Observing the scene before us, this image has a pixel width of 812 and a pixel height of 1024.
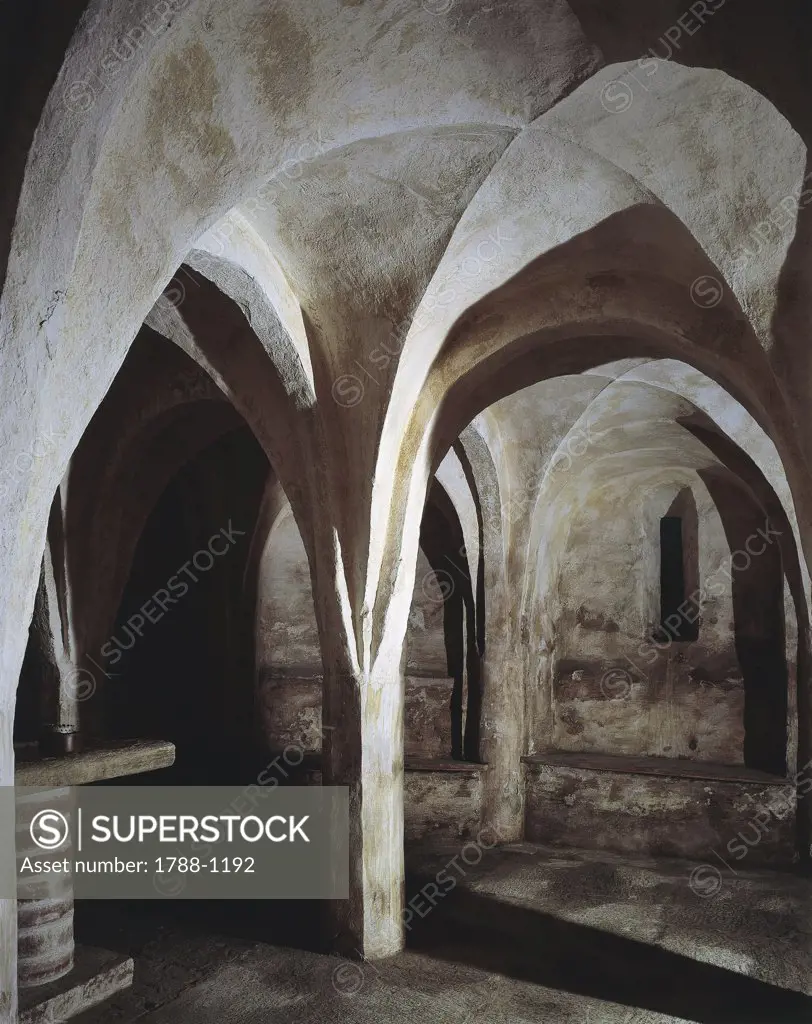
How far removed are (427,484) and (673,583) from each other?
21.9ft

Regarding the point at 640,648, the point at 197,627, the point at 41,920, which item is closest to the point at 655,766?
the point at 640,648

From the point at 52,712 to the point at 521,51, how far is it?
7.98 meters

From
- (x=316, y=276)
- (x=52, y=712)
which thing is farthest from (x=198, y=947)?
Answer: (x=316, y=276)

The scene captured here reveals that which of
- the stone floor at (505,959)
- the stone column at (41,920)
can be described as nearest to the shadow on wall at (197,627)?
the stone floor at (505,959)

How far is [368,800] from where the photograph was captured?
671cm

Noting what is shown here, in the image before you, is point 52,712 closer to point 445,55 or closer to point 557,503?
point 557,503

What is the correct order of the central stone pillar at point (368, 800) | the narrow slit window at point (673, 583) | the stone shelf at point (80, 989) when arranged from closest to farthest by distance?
the stone shelf at point (80, 989) < the central stone pillar at point (368, 800) < the narrow slit window at point (673, 583)

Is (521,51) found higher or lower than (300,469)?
higher

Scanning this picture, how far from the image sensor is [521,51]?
13.2ft

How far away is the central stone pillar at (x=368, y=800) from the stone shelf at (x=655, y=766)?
472 centimetres

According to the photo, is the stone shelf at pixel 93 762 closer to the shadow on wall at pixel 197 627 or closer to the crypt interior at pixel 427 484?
the crypt interior at pixel 427 484

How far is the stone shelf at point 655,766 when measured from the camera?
1043 cm

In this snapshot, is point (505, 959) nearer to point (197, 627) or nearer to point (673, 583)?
point (673, 583)

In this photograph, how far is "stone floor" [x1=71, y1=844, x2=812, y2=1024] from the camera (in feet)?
19.2
